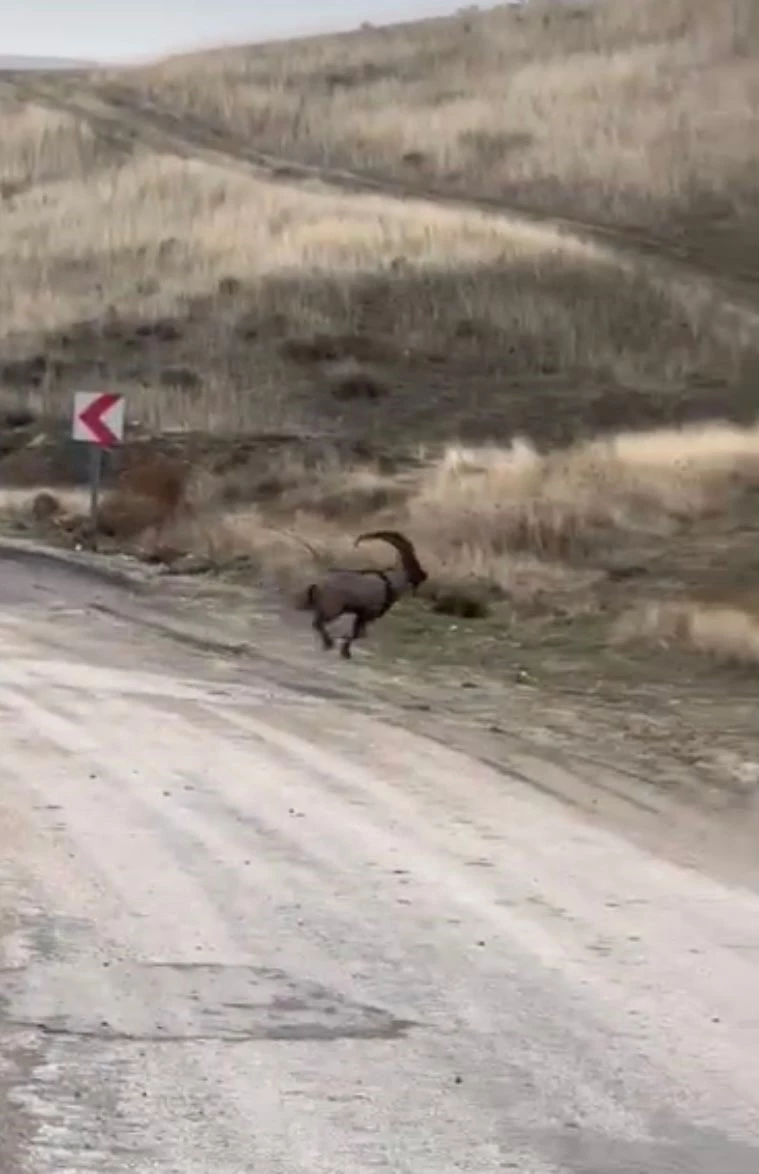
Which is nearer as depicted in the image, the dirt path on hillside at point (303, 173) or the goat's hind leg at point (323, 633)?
the goat's hind leg at point (323, 633)

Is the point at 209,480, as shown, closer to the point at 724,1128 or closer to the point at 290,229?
the point at 724,1128

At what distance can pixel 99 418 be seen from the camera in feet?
83.9

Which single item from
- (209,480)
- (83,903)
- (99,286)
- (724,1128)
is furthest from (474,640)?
(99,286)

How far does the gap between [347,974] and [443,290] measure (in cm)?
4779

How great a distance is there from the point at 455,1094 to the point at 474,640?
11516 mm

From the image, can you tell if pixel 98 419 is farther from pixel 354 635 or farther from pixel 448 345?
pixel 448 345

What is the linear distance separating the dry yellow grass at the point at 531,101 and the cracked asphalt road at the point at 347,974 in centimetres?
5483

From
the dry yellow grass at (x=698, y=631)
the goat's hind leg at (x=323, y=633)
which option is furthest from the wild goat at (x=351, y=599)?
the dry yellow grass at (x=698, y=631)

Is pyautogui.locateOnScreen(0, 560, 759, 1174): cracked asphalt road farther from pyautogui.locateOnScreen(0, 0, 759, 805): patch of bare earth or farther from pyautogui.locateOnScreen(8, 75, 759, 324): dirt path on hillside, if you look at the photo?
pyautogui.locateOnScreen(8, 75, 759, 324): dirt path on hillside

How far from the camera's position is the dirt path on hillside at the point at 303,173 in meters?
58.6

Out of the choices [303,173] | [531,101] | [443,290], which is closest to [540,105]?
[531,101]

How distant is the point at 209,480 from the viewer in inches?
1293

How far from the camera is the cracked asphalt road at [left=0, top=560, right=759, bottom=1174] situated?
252 inches

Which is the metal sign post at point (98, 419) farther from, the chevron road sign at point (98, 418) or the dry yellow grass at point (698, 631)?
the dry yellow grass at point (698, 631)
